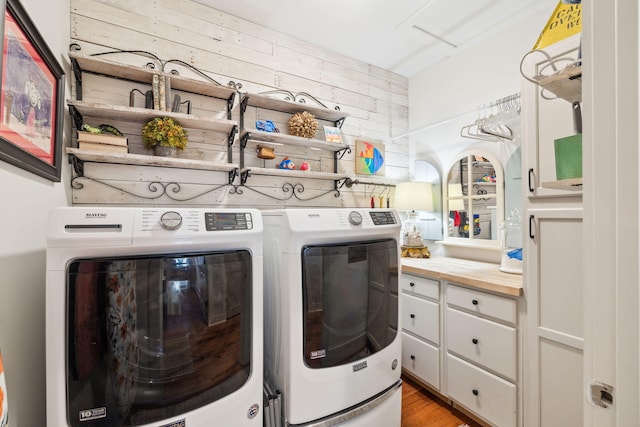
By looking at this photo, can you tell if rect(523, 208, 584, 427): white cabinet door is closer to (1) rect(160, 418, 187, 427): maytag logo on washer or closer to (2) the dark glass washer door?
(2) the dark glass washer door

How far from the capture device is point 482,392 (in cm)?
169

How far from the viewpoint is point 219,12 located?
2.08 meters

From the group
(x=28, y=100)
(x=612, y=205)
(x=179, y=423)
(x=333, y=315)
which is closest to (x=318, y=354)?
(x=333, y=315)

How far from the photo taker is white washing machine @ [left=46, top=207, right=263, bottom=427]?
2.65 feet

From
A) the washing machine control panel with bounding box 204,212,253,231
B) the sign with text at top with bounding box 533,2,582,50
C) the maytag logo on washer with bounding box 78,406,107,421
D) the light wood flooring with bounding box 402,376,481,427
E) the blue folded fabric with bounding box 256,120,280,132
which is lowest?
the light wood flooring with bounding box 402,376,481,427

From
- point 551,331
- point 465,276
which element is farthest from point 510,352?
point 465,276

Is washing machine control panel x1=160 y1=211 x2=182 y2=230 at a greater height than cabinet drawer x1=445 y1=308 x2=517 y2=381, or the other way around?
washing machine control panel x1=160 y1=211 x2=182 y2=230

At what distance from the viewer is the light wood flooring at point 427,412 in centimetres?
177

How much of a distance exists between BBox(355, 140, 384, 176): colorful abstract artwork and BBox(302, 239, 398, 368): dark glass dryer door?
139 centimetres

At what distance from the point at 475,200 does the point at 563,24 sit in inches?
53.5

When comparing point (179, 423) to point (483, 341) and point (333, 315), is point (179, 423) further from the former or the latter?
point (483, 341)

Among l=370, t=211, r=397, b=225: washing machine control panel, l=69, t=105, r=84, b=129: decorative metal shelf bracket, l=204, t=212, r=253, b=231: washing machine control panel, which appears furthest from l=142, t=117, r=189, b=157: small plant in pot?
l=370, t=211, r=397, b=225: washing machine control panel

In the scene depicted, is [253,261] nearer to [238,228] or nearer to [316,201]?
[238,228]

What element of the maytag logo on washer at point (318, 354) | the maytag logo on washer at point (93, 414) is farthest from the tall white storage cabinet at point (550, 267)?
the maytag logo on washer at point (93, 414)
